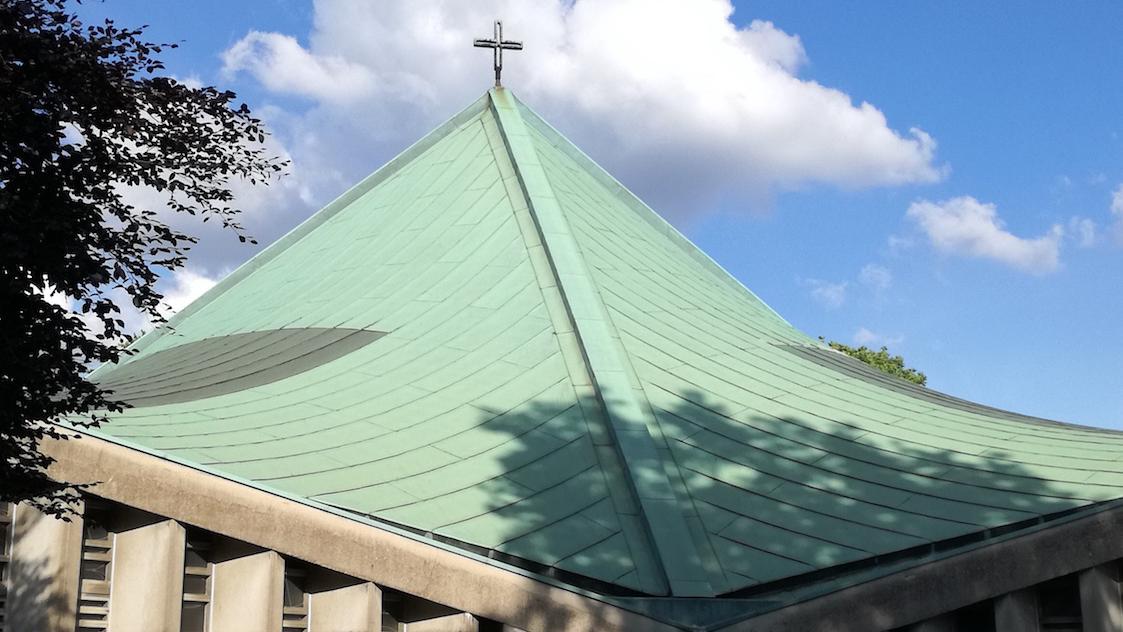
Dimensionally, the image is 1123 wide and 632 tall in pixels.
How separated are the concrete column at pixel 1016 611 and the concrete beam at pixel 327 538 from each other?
2.58m

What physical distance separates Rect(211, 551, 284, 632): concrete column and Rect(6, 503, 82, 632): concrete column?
89cm

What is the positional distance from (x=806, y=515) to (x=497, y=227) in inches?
214

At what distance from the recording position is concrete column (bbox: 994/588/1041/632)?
8.37 metres

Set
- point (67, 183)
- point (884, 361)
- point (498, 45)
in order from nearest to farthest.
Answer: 1. point (67, 183)
2. point (498, 45)
3. point (884, 361)

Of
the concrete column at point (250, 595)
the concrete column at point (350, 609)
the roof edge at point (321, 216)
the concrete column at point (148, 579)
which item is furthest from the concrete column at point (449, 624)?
the roof edge at point (321, 216)

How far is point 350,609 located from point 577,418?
2.41 meters

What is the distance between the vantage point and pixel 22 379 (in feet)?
23.6

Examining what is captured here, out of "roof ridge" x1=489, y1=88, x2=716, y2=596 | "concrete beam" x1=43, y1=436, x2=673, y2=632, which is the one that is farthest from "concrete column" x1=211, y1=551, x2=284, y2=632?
"roof ridge" x1=489, y1=88, x2=716, y2=596

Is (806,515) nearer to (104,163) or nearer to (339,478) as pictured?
(339,478)

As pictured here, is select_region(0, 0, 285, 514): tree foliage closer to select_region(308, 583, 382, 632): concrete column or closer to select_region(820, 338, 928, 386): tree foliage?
select_region(308, 583, 382, 632): concrete column

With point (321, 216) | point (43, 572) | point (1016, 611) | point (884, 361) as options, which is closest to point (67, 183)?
point (43, 572)

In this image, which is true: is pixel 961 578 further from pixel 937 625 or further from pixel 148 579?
pixel 148 579

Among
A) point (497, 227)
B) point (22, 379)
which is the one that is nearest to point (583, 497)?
point (22, 379)

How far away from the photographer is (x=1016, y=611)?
8.41m
